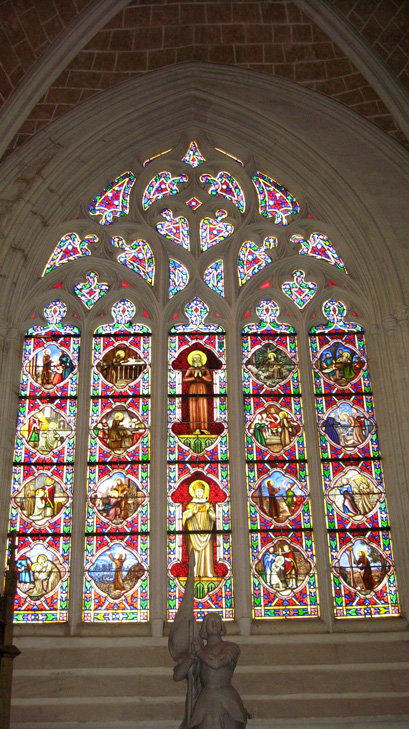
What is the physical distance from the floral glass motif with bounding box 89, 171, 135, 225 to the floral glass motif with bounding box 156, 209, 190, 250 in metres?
0.43

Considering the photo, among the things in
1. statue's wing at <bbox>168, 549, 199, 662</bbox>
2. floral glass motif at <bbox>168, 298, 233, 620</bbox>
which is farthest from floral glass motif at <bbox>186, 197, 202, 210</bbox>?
statue's wing at <bbox>168, 549, 199, 662</bbox>

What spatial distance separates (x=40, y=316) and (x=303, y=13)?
452cm

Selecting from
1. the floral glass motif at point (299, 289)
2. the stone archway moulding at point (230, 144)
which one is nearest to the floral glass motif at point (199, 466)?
the floral glass motif at point (299, 289)

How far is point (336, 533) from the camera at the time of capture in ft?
26.8

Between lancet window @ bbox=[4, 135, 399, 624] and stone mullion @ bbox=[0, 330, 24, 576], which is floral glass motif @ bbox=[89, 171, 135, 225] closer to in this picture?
lancet window @ bbox=[4, 135, 399, 624]

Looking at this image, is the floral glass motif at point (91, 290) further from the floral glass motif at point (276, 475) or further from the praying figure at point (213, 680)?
the praying figure at point (213, 680)

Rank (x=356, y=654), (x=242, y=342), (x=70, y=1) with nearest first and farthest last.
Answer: (x=356, y=654)
(x=242, y=342)
(x=70, y=1)

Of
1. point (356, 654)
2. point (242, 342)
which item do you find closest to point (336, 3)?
point (242, 342)

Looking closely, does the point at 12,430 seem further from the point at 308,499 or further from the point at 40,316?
the point at 308,499

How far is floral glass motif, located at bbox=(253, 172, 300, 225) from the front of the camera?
996 cm

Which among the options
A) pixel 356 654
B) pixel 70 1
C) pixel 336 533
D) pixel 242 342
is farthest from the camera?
pixel 70 1

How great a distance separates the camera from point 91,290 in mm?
9508

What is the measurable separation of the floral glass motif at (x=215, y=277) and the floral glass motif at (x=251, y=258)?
7.5 inches

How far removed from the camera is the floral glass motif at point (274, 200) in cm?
996
